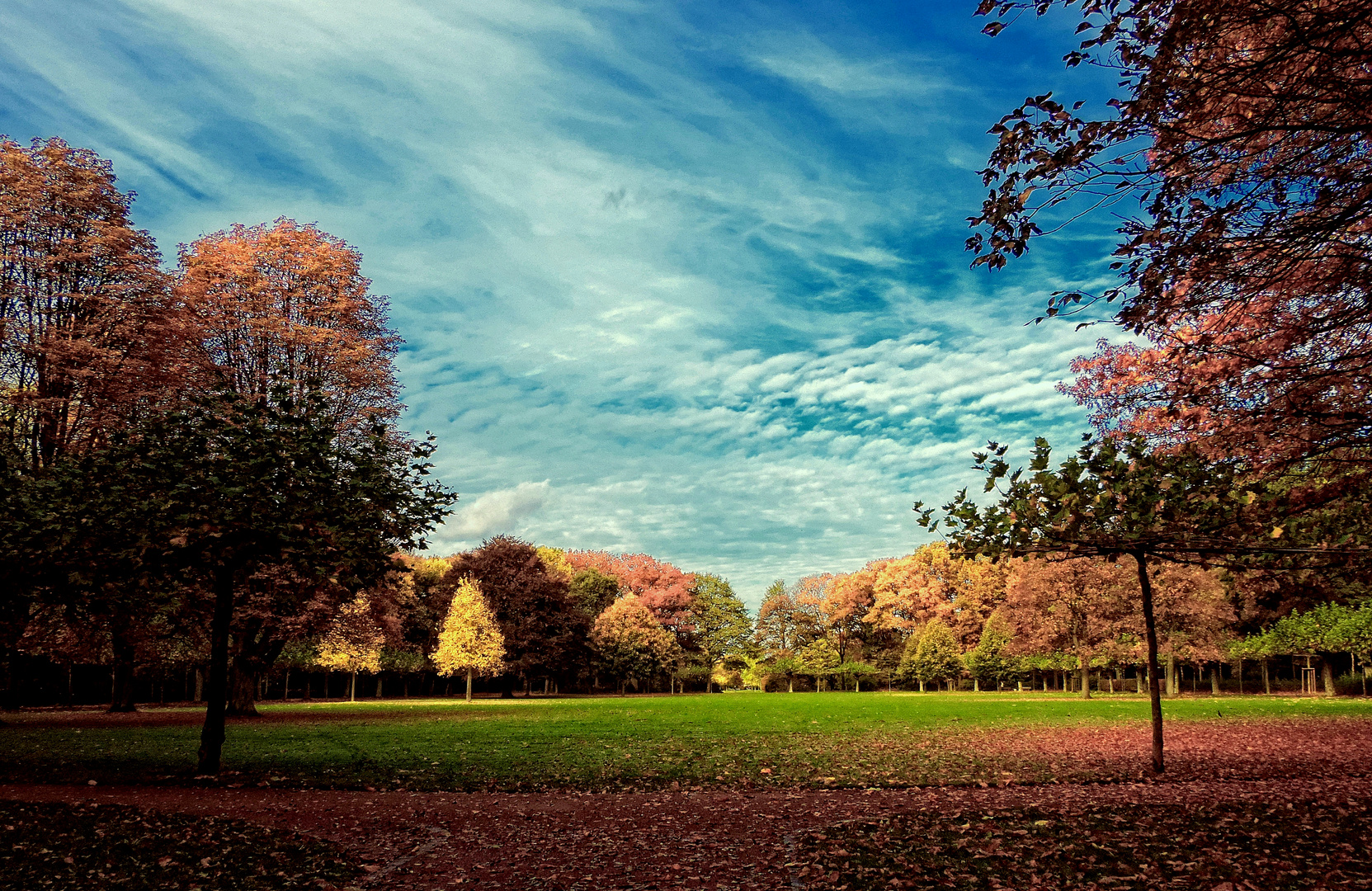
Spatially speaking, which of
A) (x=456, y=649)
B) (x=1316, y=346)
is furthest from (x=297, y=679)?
(x=1316, y=346)

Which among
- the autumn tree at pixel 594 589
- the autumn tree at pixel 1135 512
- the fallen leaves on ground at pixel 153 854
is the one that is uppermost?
the autumn tree at pixel 1135 512

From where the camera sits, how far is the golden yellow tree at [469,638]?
51.9 m

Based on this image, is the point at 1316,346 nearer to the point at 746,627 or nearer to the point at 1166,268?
the point at 1166,268

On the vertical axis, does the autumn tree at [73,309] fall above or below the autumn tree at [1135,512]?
above

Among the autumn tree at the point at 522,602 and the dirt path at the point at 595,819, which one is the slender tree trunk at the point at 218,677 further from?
the autumn tree at the point at 522,602

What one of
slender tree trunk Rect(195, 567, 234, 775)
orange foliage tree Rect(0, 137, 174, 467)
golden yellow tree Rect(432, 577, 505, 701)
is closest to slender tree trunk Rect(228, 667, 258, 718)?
orange foliage tree Rect(0, 137, 174, 467)

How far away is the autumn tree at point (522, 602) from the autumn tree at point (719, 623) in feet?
74.5

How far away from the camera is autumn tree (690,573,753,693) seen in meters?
81.6

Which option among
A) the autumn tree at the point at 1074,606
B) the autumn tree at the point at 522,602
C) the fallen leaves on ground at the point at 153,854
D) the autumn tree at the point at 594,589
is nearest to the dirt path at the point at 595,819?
the fallen leaves on ground at the point at 153,854

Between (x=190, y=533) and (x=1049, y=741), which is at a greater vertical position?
(x=190, y=533)

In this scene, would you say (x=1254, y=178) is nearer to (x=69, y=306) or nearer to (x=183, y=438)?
(x=183, y=438)

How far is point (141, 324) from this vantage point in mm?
26422

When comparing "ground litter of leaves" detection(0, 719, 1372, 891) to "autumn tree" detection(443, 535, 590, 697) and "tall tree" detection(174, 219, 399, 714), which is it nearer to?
"tall tree" detection(174, 219, 399, 714)

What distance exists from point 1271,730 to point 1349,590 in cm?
727
